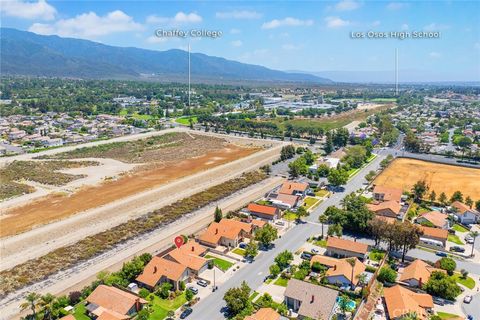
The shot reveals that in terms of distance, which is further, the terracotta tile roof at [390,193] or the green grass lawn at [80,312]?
the terracotta tile roof at [390,193]

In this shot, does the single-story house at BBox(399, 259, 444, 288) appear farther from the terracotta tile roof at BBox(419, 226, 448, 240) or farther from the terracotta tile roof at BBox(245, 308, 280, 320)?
the terracotta tile roof at BBox(245, 308, 280, 320)

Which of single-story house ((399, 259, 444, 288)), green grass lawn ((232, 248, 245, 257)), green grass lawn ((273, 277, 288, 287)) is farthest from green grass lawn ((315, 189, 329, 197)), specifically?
green grass lawn ((273, 277, 288, 287))

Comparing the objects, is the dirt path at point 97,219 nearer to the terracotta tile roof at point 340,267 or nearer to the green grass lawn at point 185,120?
the terracotta tile roof at point 340,267

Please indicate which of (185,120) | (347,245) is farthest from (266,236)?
(185,120)

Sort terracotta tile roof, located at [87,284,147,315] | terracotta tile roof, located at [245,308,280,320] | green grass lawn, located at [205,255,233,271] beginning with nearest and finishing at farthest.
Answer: terracotta tile roof, located at [245,308,280,320]
terracotta tile roof, located at [87,284,147,315]
green grass lawn, located at [205,255,233,271]

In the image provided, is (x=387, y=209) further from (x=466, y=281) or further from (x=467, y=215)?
(x=466, y=281)

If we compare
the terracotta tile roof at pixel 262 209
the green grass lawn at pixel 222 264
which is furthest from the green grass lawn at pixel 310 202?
the green grass lawn at pixel 222 264
